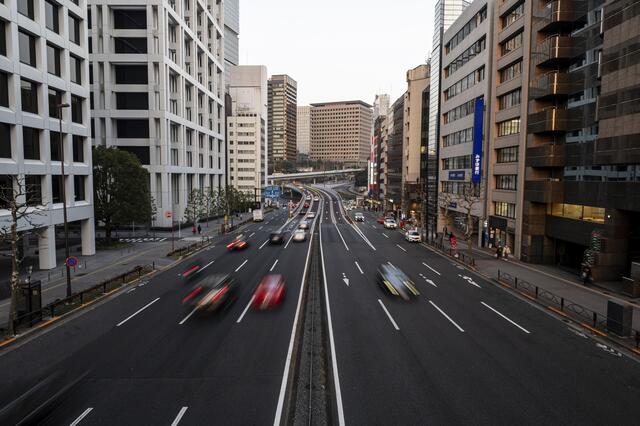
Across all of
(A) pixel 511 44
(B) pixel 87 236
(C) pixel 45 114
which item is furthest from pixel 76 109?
(A) pixel 511 44

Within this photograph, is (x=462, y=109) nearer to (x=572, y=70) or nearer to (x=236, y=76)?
(x=572, y=70)

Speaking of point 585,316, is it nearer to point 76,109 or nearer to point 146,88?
point 76,109

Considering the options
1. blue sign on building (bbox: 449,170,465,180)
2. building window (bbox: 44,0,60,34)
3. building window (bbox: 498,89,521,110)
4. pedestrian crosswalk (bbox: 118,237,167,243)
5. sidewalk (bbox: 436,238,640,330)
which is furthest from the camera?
blue sign on building (bbox: 449,170,465,180)

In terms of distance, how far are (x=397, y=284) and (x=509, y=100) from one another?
2893 cm

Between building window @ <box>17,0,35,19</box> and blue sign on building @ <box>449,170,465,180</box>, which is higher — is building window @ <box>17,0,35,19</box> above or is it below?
above

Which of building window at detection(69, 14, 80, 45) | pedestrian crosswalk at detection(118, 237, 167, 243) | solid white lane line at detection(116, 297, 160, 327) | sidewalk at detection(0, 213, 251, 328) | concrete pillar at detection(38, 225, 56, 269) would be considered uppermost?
building window at detection(69, 14, 80, 45)

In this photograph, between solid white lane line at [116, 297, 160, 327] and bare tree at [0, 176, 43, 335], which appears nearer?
bare tree at [0, 176, 43, 335]

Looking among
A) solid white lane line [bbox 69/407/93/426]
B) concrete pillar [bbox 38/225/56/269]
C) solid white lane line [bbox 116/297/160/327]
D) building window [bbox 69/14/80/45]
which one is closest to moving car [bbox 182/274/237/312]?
solid white lane line [bbox 116/297/160/327]

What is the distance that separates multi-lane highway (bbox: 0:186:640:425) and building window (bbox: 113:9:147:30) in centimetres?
5970

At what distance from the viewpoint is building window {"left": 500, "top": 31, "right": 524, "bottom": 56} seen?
43.3 metres

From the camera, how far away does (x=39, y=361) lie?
1600cm

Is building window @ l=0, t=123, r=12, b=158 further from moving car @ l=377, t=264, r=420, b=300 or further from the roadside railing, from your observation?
the roadside railing

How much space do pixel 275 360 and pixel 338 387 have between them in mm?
3277

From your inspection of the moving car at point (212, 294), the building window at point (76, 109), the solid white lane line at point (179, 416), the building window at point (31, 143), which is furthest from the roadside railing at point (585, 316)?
the building window at point (76, 109)
